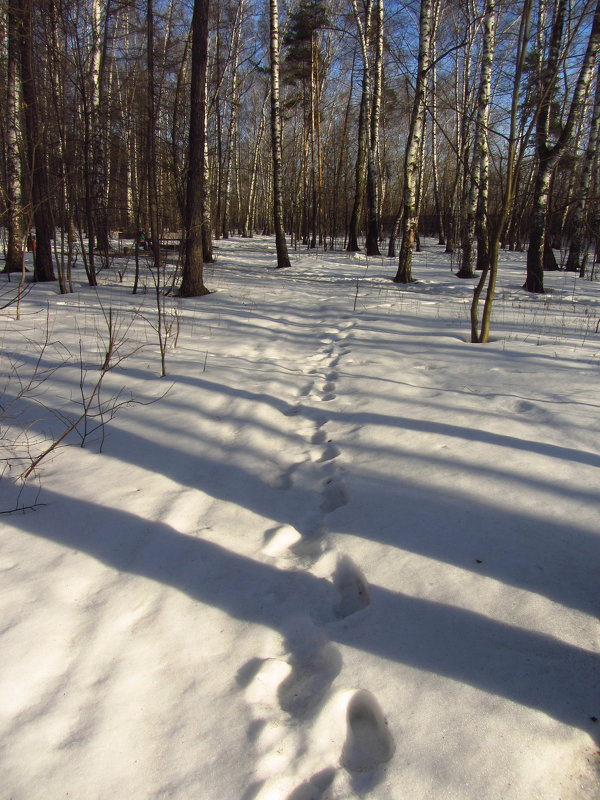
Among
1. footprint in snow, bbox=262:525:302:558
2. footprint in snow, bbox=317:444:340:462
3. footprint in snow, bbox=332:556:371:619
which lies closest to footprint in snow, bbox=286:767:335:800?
footprint in snow, bbox=332:556:371:619

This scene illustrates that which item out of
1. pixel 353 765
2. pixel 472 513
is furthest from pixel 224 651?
pixel 472 513

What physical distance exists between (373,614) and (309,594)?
258mm

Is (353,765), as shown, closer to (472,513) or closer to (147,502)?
(472,513)

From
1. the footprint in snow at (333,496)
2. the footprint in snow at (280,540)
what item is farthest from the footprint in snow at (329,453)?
the footprint in snow at (280,540)

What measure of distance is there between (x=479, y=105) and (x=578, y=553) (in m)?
8.97

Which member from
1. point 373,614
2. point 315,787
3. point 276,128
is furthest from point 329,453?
point 276,128

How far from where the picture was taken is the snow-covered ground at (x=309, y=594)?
46.1 inches

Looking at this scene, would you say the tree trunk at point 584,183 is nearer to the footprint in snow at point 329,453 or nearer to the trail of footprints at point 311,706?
the footprint in snow at point 329,453

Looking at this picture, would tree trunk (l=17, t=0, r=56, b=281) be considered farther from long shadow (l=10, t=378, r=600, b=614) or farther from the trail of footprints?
the trail of footprints

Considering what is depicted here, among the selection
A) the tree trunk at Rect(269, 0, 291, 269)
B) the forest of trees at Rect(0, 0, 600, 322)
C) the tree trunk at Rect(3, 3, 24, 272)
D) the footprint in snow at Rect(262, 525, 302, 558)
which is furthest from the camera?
the tree trunk at Rect(269, 0, 291, 269)

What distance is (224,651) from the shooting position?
1.51 meters

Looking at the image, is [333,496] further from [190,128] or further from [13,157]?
[13,157]

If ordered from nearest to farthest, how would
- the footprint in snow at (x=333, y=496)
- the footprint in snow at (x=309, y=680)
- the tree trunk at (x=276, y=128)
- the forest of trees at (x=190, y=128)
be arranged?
the footprint in snow at (x=309, y=680) < the footprint in snow at (x=333, y=496) < the forest of trees at (x=190, y=128) < the tree trunk at (x=276, y=128)

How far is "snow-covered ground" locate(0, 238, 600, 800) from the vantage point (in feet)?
3.84
